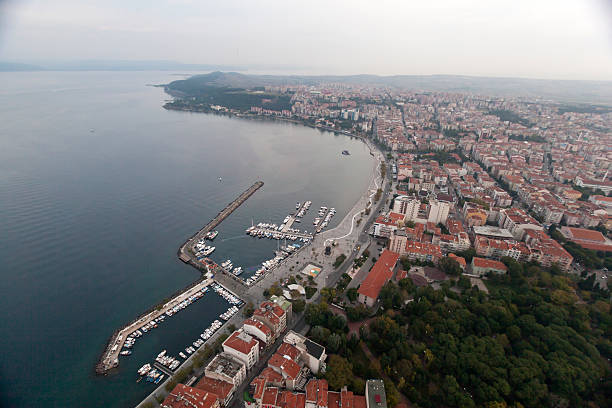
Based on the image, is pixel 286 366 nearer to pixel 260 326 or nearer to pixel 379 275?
pixel 260 326

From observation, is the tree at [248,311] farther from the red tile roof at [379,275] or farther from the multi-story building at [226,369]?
the red tile roof at [379,275]

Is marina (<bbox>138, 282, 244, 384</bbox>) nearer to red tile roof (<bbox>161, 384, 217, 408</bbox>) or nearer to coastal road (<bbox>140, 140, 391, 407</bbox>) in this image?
coastal road (<bbox>140, 140, 391, 407</bbox>)

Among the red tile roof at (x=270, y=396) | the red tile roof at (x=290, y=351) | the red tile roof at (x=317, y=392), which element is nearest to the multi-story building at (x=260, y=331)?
the red tile roof at (x=290, y=351)

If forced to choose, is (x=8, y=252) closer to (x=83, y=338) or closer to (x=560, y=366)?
(x=83, y=338)

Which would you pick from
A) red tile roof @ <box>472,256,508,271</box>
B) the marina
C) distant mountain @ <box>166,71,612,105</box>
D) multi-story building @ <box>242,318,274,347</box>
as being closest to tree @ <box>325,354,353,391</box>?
multi-story building @ <box>242,318,274,347</box>

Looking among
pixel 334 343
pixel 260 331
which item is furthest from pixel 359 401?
pixel 260 331

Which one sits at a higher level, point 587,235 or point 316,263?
point 587,235

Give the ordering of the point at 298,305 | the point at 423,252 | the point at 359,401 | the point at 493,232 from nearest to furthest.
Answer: the point at 359,401, the point at 298,305, the point at 423,252, the point at 493,232
